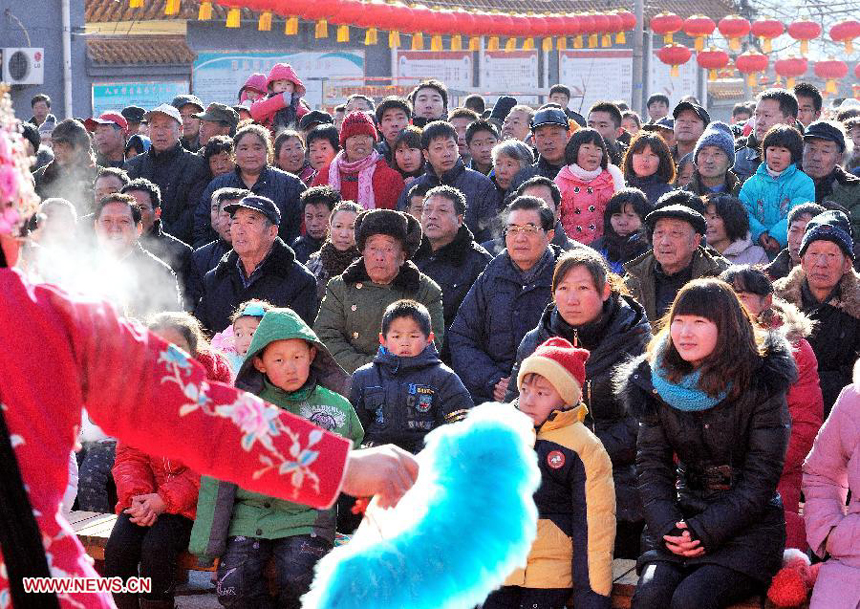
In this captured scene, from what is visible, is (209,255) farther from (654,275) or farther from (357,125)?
(654,275)

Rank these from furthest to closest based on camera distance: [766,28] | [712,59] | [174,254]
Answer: [766,28] < [712,59] < [174,254]

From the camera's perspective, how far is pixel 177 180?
31.3ft

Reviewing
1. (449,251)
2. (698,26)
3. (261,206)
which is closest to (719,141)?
(449,251)

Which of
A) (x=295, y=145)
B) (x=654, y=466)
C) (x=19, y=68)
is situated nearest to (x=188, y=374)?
(x=654, y=466)

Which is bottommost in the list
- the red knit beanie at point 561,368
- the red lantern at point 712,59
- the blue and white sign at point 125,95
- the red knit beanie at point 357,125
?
the red knit beanie at point 561,368

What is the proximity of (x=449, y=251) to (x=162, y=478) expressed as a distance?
252cm

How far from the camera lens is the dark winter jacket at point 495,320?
20.4ft

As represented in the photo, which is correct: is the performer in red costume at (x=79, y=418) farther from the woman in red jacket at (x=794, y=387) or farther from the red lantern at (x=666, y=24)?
the red lantern at (x=666, y=24)

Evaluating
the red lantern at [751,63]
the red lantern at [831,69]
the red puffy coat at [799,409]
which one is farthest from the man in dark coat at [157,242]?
the red lantern at [831,69]

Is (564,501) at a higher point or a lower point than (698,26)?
lower

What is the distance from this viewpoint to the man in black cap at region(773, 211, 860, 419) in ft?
19.2

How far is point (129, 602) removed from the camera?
16.6 feet

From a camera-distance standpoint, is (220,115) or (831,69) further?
(831,69)

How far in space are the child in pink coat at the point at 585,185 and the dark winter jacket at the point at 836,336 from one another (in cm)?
220
